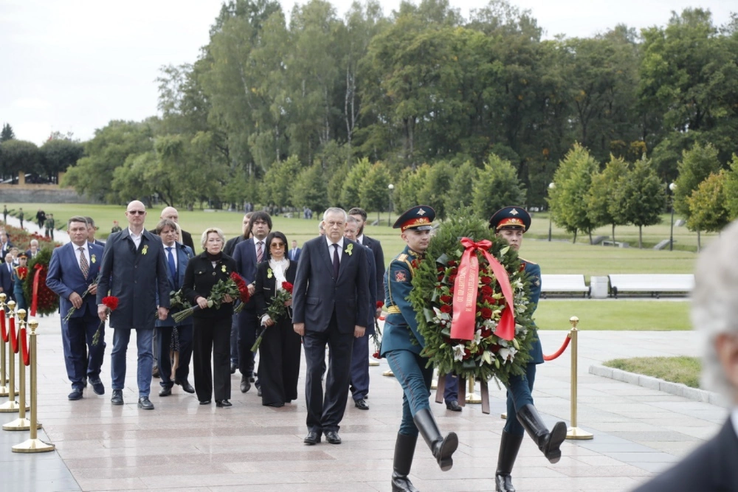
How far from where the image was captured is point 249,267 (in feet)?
41.0

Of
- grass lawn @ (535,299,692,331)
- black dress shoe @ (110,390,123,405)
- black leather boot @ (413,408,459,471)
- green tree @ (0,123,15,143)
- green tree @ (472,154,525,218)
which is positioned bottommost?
grass lawn @ (535,299,692,331)

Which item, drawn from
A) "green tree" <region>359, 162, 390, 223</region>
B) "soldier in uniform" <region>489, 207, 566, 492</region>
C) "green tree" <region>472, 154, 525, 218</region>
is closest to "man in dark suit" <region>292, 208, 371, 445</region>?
"soldier in uniform" <region>489, 207, 566, 492</region>

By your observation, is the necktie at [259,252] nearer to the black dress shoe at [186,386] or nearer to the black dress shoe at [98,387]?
the black dress shoe at [186,386]

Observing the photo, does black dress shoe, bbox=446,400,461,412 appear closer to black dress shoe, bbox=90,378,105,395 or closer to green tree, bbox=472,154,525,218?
black dress shoe, bbox=90,378,105,395

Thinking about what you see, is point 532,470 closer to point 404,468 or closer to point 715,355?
point 404,468

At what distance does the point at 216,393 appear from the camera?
11.3 m

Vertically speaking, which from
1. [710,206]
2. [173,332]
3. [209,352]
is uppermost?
[710,206]

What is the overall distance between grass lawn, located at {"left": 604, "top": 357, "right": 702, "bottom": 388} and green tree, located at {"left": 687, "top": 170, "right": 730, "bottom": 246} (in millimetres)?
37324

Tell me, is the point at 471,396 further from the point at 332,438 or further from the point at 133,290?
the point at 133,290

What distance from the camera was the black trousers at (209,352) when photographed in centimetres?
1130

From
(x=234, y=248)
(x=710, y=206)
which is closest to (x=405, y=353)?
(x=234, y=248)

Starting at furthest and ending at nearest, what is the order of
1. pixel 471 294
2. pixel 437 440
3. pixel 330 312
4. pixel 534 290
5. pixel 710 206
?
1. pixel 710 206
2. pixel 330 312
3. pixel 534 290
4. pixel 471 294
5. pixel 437 440

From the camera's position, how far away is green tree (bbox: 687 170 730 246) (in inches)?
1970

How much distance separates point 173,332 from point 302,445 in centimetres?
382
